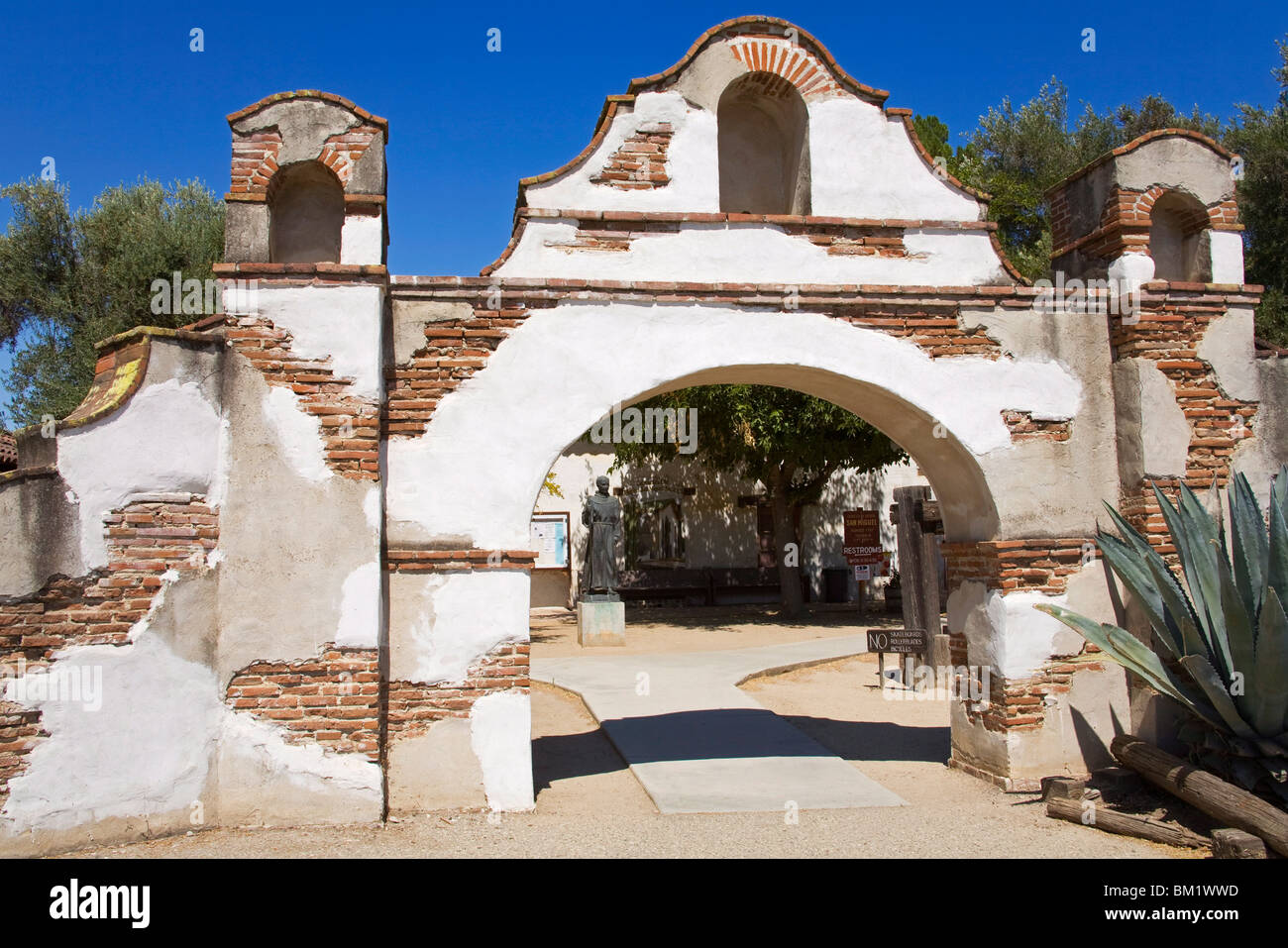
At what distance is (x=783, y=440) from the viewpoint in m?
17.4

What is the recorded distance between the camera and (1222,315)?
7.05m

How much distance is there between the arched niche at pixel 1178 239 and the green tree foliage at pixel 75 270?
15.4 m

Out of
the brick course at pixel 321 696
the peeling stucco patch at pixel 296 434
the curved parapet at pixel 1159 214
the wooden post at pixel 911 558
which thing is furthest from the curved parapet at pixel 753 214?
the wooden post at pixel 911 558

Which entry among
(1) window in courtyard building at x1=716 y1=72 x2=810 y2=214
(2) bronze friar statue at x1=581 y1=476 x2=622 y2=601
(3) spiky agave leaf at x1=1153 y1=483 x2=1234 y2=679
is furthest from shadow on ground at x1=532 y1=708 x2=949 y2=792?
(2) bronze friar statue at x1=581 y1=476 x2=622 y2=601

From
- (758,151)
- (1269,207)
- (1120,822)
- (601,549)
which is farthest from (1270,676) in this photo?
(1269,207)

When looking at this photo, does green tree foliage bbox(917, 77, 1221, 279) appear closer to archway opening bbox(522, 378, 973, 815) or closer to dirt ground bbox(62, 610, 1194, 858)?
archway opening bbox(522, 378, 973, 815)

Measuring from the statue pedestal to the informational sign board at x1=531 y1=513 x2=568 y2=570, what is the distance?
723 centimetres

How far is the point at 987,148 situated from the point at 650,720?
21.1 meters

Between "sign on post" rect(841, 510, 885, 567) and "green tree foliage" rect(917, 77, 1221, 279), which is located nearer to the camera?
"sign on post" rect(841, 510, 885, 567)

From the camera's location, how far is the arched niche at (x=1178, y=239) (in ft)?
23.9

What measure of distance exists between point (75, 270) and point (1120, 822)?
749 inches

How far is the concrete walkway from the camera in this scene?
685cm

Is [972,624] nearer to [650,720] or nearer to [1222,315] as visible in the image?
[1222,315]
